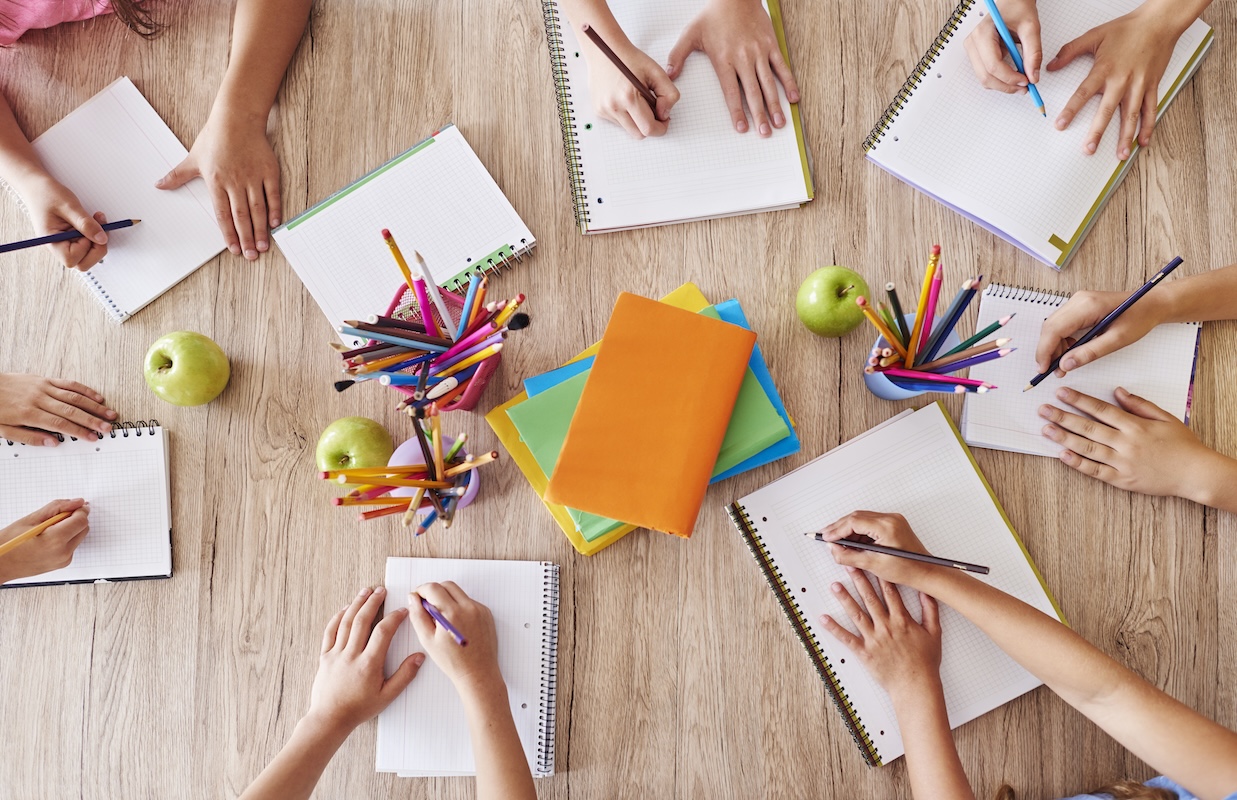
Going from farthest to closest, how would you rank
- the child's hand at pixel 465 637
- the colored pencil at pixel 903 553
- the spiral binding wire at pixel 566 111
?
the spiral binding wire at pixel 566 111, the child's hand at pixel 465 637, the colored pencil at pixel 903 553

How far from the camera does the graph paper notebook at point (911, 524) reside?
37.4 inches

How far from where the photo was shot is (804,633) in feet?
3.14

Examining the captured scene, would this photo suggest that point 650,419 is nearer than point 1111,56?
Yes

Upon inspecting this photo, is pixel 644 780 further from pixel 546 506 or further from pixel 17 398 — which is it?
pixel 17 398

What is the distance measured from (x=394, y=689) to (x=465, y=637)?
0.12m

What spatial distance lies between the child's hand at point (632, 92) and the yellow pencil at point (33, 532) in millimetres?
858

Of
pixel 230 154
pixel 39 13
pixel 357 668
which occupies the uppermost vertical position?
pixel 39 13

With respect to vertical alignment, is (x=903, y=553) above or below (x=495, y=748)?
above

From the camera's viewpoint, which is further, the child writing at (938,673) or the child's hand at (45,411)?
the child's hand at (45,411)

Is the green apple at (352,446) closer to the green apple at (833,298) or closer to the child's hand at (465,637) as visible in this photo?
the child's hand at (465,637)

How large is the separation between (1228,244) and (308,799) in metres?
1.37

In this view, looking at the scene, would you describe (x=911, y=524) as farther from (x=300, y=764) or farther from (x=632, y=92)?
(x=300, y=764)

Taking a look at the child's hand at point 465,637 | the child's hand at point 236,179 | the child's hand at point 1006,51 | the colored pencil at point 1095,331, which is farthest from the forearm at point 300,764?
the child's hand at point 1006,51

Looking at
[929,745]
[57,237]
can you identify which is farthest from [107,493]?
[929,745]
